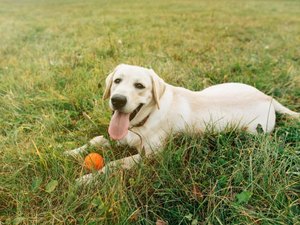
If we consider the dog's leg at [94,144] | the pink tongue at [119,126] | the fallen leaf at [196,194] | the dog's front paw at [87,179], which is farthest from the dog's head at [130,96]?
the fallen leaf at [196,194]

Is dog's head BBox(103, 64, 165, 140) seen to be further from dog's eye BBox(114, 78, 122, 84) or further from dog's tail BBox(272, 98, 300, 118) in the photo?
dog's tail BBox(272, 98, 300, 118)

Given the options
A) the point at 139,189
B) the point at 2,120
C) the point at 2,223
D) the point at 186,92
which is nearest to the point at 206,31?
the point at 186,92

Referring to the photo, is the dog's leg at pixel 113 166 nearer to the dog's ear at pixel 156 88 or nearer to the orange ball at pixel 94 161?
the orange ball at pixel 94 161

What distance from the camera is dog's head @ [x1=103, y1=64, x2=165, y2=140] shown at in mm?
3209

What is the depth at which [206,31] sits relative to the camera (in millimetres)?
8898

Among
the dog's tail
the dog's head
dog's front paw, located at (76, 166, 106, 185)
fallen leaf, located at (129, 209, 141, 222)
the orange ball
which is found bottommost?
the dog's tail

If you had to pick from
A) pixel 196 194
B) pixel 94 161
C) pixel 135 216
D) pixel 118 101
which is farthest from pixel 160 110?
pixel 135 216

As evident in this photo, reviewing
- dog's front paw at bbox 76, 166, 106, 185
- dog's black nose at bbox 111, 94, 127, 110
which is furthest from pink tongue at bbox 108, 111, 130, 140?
dog's front paw at bbox 76, 166, 106, 185

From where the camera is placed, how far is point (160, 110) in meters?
3.53

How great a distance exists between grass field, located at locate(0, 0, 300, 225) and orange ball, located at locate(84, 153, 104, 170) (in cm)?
11

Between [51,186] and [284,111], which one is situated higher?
[51,186]

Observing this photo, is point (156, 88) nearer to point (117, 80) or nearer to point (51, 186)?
point (117, 80)

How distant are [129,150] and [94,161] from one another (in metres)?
0.51

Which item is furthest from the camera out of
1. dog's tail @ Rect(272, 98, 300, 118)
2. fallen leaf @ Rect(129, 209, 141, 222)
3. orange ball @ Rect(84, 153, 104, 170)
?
dog's tail @ Rect(272, 98, 300, 118)
